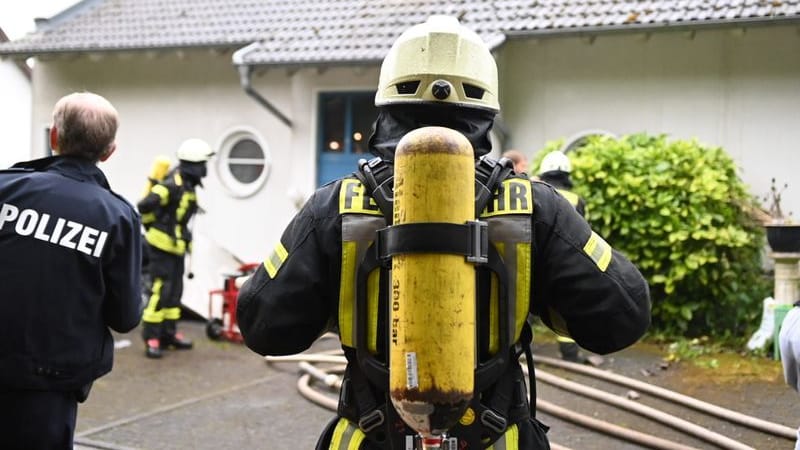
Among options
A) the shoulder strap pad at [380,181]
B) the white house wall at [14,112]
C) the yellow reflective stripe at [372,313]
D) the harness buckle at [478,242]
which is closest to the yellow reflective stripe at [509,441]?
the yellow reflective stripe at [372,313]

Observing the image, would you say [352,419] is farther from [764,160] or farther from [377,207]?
[764,160]

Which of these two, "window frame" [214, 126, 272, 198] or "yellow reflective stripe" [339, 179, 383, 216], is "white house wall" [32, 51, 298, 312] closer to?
"window frame" [214, 126, 272, 198]

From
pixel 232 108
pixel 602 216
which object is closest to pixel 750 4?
pixel 602 216

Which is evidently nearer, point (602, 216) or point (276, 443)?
point (276, 443)

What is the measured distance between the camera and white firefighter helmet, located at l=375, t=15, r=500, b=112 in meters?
2.17

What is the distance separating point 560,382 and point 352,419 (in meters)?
4.65

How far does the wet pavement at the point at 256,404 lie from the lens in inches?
222

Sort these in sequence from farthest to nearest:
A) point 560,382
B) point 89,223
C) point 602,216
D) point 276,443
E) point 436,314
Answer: point 602,216, point 560,382, point 276,443, point 89,223, point 436,314

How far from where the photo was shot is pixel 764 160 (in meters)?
9.26

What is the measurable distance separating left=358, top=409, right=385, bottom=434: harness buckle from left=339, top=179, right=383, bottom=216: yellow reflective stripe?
507 millimetres

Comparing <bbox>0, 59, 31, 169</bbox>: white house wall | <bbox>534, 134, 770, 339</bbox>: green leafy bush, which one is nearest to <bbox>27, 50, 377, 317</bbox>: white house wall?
<bbox>0, 59, 31, 169</bbox>: white house wall

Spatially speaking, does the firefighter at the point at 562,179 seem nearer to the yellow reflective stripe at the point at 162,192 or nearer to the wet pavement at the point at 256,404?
the wet pavement at the point at 256,404

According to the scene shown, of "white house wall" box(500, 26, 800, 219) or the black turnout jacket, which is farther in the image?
"white house wall" box(500, 26, 800, 219)

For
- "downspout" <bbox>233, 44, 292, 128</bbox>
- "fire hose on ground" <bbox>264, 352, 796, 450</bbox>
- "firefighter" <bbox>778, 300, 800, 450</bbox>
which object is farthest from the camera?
"downspout" <bbox>233, 44, 292, 128</bbox>
